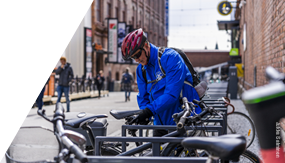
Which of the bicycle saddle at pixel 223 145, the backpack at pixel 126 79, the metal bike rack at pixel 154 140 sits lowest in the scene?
the backpack at pixel 126 79

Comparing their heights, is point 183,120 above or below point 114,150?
above

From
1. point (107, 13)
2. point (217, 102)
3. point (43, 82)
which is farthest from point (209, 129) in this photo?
point (107, 13)

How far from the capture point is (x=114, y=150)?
3.10 meters

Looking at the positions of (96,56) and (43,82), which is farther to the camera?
(96,56)

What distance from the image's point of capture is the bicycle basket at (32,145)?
1.85 meters

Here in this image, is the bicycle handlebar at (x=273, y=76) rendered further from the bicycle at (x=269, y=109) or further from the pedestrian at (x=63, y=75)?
the pedestrian at (x=63, y=75)

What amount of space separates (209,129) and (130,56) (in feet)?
3.15

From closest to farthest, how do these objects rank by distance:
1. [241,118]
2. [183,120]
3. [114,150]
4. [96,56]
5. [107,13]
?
[183,120], [114,150], [241,118], [96,56], [107,13]

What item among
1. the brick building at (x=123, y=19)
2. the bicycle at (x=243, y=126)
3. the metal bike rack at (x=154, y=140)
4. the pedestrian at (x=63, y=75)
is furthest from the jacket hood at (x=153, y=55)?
the brick building at (x=123, y=19)

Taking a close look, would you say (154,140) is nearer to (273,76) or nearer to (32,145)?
(32,145)

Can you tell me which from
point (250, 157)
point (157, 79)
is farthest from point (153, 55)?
point (250, 157)

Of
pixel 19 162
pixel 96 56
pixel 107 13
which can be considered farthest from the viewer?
pixel 107 13

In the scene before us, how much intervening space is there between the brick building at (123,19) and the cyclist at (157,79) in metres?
29.3

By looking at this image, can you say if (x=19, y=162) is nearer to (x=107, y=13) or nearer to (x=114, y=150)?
(x=114, y=150)
